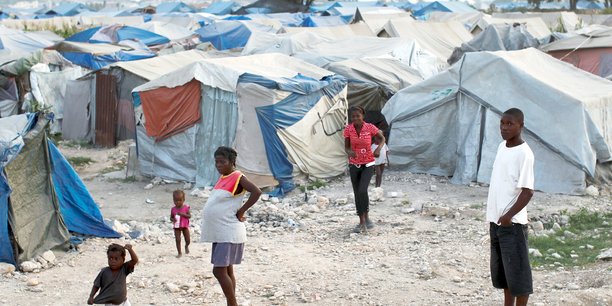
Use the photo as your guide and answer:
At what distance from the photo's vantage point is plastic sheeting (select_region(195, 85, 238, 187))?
12.9 metres

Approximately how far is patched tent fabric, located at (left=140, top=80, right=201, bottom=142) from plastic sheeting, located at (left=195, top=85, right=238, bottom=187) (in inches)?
6.2

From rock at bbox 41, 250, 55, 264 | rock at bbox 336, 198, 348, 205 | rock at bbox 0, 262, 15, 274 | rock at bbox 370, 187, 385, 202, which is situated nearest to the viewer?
rock at bbox 0, 262, 15, 274

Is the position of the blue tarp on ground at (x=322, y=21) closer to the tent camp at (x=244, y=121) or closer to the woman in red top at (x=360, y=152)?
the tent camp at (x=244, y=121)

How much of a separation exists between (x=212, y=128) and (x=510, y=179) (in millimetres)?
8109

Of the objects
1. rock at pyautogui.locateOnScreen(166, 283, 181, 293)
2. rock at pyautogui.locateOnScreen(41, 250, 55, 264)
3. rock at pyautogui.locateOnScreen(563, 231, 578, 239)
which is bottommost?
rock at pyautogui.locateOnScreen(41, 250, 55, 264)

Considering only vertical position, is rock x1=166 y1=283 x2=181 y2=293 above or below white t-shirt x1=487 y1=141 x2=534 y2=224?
below

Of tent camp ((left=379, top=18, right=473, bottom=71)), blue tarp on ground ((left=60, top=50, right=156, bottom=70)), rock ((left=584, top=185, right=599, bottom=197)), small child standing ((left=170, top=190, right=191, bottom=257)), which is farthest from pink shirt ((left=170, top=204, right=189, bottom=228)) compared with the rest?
tent camp ((left=379, top=18, right=473, bottom=71))

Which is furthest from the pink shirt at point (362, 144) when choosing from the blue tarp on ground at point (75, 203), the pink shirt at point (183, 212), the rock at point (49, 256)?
the rock at point (49, 256)

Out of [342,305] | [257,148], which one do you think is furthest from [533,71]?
[342,305]

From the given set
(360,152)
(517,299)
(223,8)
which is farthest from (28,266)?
(223,8)

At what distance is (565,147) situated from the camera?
11805 millimetres

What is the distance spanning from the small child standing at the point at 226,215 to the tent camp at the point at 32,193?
2764mm

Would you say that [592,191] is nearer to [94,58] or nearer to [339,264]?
[339,264]

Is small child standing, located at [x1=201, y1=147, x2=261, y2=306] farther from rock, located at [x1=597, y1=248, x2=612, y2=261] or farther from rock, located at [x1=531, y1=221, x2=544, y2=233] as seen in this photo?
rock, located at [x1=531, y1=221, x2=544, y2=233]
